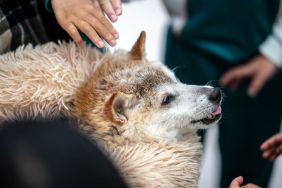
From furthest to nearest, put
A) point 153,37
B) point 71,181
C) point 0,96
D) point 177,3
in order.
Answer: point 153,37
point 177,3
point 0,96
point 71,181

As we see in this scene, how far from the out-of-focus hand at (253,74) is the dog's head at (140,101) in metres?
0.44

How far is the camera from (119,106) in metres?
0.61

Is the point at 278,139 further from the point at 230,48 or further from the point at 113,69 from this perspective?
the point at 230,48

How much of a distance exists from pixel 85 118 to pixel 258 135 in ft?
2.51

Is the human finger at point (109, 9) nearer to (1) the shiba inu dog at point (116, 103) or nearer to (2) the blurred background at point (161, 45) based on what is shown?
(1) the shiba inu dog at point (116, 103)

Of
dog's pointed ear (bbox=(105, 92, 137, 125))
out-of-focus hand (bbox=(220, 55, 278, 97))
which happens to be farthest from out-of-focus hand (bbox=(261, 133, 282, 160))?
out-of-focus hand (bbox=(220, 55, 278, 97))

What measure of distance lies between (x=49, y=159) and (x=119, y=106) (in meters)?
0.34

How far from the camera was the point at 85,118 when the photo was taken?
1.91ft

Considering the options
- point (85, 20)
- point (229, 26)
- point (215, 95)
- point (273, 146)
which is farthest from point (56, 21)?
point (229, 26)

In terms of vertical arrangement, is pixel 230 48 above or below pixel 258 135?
above

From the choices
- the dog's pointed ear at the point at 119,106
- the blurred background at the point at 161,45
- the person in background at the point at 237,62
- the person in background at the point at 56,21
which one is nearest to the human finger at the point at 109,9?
the person in background at the point at 56,21

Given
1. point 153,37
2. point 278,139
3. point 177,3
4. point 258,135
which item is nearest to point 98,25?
point 278,139

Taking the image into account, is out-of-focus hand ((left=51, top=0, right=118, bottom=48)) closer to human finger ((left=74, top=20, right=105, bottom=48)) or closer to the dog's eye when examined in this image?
human finger ((left=74, top=20, right=105, bottom=48))

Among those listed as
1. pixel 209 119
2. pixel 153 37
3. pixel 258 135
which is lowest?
pixel 258 135
